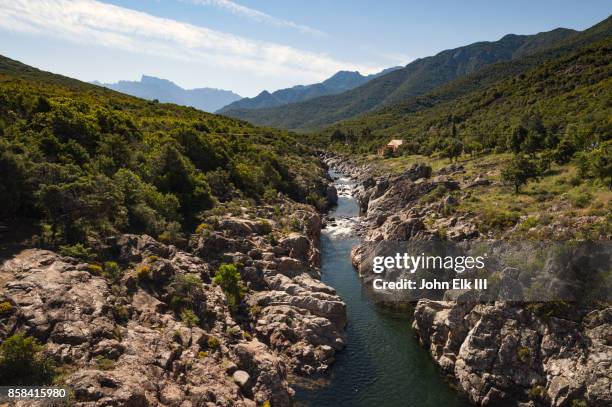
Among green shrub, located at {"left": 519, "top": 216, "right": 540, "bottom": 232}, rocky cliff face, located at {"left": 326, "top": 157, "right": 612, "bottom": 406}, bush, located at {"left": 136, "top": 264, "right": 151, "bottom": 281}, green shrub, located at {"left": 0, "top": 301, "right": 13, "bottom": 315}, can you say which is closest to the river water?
rocky cliff face, located at {"left": 326, "top": 157, "right": 612, "bottom": 406}

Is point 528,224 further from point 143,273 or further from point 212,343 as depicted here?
point 143,273

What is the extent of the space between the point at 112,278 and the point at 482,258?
130 ft

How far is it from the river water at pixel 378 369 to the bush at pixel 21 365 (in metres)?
19.8

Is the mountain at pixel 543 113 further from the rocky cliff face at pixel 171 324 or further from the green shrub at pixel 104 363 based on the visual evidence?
the green shrub at pixel 104 363

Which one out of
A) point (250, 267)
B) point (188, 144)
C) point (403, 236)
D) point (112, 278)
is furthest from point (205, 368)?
point (188, 144)

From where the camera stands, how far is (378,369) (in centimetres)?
3988

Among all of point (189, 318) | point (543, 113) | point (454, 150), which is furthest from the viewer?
point (543, 113)

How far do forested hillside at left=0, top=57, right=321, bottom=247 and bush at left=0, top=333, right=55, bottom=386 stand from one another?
16436 millimetres

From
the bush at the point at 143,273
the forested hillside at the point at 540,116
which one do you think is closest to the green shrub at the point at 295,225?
the bush at the point at 143,273

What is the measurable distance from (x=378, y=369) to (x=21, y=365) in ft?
96.5

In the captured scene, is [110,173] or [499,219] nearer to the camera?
[499,219]

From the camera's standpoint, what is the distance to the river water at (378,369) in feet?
118

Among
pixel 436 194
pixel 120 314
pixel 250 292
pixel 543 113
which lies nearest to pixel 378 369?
pixel 250 292

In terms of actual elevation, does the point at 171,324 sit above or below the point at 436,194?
below
